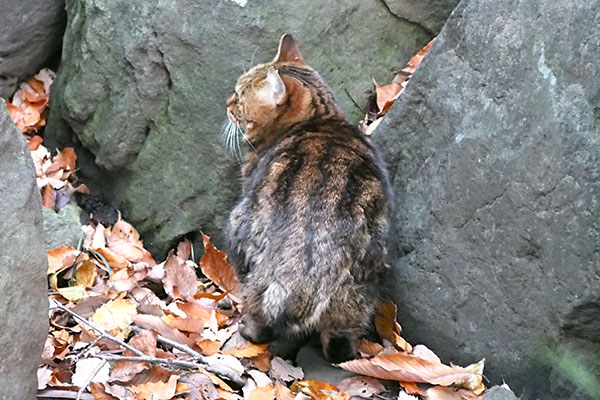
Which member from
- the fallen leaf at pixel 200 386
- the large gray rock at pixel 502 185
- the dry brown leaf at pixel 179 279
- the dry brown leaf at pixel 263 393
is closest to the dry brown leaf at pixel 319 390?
the dry brown leaf at pixel 263 393

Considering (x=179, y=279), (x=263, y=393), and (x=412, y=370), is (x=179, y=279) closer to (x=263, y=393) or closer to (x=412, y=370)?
(x=263, y=393)

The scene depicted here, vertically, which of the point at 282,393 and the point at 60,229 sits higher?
the point at 282,393

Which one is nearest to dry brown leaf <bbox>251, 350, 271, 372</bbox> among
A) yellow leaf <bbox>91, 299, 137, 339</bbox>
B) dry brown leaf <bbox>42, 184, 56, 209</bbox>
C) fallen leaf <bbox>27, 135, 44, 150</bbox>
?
yellow leaf <bbox>91, 299, 137, 339</bbox>

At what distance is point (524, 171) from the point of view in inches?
150

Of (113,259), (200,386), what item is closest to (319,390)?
(200,386)

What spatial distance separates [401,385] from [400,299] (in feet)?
1.79

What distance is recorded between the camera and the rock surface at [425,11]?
562 centimetres

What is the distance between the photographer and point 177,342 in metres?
4.39

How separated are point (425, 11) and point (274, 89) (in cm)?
144

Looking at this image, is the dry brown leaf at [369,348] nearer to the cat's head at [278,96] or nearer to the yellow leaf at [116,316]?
the yellow leaf at [116,316]

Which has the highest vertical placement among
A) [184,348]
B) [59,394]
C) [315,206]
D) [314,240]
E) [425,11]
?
[425,11]

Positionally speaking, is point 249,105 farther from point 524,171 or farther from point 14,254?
point 14,254

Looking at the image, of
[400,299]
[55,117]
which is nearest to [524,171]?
[400,299]

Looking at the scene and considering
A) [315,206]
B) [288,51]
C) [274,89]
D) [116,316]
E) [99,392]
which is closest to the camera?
[99,392]
